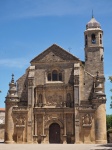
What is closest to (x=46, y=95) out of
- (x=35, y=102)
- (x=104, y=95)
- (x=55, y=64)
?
(x=35, y=102)

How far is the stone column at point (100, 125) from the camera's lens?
1827 inches

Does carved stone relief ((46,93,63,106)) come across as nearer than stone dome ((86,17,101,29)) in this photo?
Yes

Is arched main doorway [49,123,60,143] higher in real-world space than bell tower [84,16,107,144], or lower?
lower

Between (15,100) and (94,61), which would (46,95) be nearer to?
(15,100)

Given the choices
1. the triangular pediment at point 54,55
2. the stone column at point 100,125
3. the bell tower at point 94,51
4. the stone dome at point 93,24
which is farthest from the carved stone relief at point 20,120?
the stone dome at point 93,24

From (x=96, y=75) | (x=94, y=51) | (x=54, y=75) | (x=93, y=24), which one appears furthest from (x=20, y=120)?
(x=93, y=24)

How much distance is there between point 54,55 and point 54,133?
487 inches

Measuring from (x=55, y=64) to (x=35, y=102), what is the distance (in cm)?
683

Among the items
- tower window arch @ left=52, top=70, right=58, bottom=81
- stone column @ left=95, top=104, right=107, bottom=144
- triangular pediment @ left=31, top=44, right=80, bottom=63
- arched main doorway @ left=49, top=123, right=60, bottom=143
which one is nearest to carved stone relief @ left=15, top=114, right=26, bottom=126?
arched main doorway @ left=49, top=123, right=60, bottom=143

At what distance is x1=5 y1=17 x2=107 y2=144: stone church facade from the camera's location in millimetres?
47406

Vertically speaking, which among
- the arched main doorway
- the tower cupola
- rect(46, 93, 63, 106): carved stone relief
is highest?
the tower cupola

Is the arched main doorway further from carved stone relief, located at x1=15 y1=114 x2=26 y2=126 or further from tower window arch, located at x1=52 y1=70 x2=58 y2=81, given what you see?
tower window arch, located at x1=52 y1=70 x2=58 y2=81

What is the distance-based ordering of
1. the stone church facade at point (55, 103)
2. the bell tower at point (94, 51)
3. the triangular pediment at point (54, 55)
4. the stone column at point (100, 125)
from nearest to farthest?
the stone column at point (100, 125)
the stone church facade at point (55, 103)
the triangular pediment at point (54, 55)
the bell tower at point (94, 51)

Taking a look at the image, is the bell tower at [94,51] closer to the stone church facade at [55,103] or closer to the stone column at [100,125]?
the stone church facade at [55,103]
